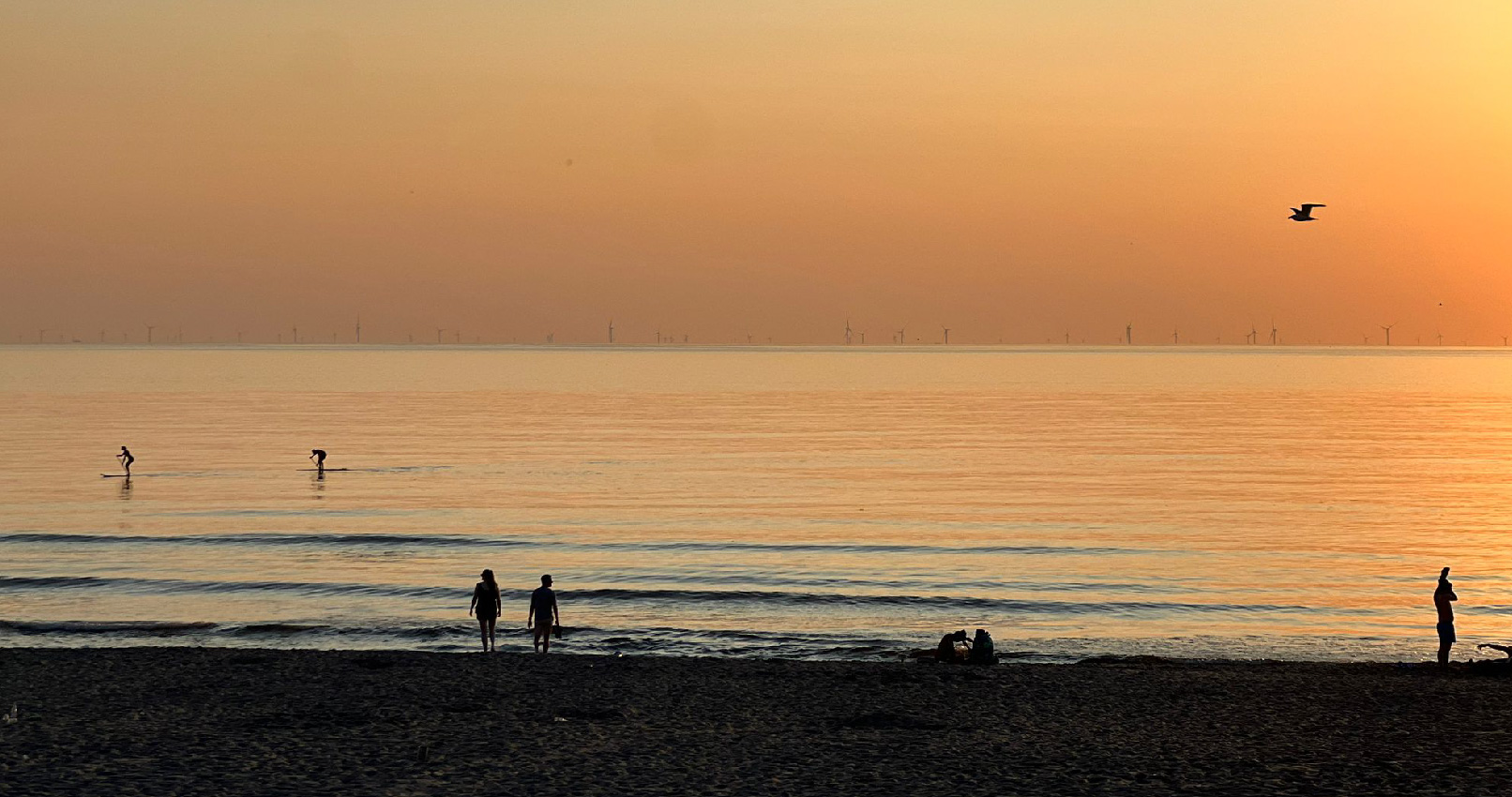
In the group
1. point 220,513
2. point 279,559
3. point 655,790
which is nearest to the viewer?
point 655,790

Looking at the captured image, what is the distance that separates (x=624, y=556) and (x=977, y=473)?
110 feet

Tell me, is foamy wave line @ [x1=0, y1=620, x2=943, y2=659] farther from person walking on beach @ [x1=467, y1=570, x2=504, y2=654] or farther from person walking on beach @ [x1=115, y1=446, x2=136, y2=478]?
person walking on beach @ [x1=115, y1=446, x2=136, y2=478]

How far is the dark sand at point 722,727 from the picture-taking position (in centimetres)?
1823

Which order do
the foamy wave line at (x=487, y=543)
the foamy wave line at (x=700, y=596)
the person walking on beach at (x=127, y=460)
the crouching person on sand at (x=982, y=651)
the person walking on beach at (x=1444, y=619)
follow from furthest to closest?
the person walking on beach at (x=127, y=460)
the foamy wave line at (x=487, y=543)
the foamy wave line at (x=700, y=596)
the crouching person on sand at (x=982, y=651)
the person walking on beach at (x=1444, y=619)

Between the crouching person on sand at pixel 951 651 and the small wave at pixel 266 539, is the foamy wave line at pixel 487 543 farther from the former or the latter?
the crouching person on sand at pixel 951 651

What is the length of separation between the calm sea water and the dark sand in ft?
16.4

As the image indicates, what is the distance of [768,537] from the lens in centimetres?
5084

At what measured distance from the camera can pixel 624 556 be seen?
152 feet

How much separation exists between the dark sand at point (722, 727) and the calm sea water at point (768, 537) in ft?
16.4

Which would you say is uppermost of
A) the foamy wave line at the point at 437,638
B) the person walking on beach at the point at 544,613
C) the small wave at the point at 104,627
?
the person walking on beach at the point at 544,613

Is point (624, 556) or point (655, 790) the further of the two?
point (624, 556)

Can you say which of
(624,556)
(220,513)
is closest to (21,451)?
(220,513)

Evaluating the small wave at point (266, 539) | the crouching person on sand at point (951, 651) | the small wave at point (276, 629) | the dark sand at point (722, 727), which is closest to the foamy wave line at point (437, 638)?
the small wave at point (276, 629)

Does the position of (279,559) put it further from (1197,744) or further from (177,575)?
(1197,744)
